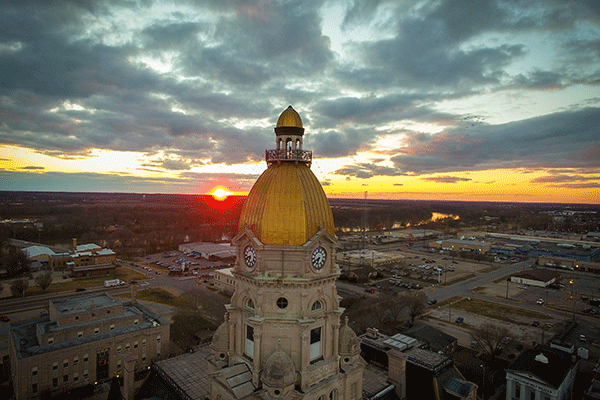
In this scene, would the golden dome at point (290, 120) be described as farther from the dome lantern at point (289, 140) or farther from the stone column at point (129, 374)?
the stone column at point (129, 374)

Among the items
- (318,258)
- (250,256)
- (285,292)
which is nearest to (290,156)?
(318,258)

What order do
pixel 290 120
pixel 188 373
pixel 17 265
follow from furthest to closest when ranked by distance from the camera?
1. pixel 17 265
2. pixel 188 373
3. pixel 290 120

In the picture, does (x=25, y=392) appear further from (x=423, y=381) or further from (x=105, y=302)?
(x=423, y=381)

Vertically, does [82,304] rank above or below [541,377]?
above

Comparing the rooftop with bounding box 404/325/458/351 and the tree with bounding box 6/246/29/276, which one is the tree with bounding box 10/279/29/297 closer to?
the tree with bounding box 6/246/29/276

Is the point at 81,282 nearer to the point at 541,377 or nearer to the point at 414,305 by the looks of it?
the point at 414,305

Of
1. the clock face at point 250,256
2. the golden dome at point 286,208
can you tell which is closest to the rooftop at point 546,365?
the golden dome at point 286,208

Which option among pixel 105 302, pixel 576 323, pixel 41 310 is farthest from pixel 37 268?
pixel 576 323
